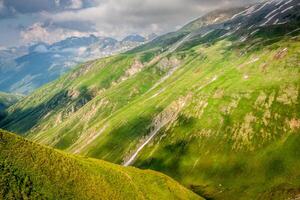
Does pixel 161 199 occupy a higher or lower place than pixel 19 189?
lower

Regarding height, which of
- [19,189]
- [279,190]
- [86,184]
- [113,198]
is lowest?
[279,190]

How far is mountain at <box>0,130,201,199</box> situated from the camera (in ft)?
282

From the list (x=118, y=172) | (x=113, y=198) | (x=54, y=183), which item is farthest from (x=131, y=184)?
(x=54, y=183)

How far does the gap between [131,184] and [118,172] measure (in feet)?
20.0

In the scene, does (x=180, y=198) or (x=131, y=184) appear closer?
(x=131, y=184)

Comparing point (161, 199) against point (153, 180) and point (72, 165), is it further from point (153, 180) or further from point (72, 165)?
point (72, 165)

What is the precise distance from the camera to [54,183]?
9344cm

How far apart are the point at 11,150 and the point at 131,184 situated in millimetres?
41770

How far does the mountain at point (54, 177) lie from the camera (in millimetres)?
85812

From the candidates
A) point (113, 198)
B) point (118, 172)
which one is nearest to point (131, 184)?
point (118, 172)

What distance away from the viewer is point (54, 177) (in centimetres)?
9475

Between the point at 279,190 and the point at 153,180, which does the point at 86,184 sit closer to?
the point at 153,180

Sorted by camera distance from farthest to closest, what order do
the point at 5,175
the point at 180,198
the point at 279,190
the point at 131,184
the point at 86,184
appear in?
the point at 279,190 → the point at 180,198 → the point at 131,184 → the point at 86,184 → the point at 5,175

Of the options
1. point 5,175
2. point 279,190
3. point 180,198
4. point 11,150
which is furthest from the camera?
point 279,190
